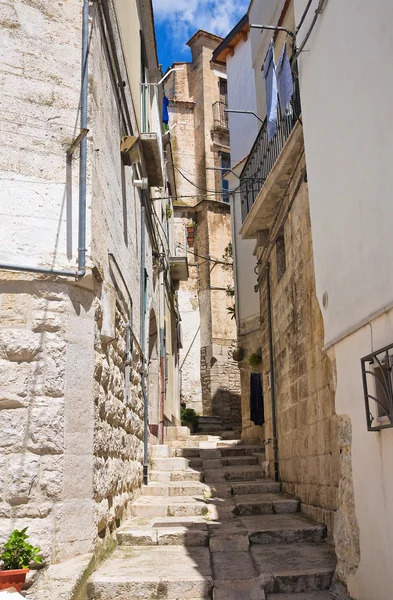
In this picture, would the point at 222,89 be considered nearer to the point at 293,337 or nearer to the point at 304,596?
the point at 293,337

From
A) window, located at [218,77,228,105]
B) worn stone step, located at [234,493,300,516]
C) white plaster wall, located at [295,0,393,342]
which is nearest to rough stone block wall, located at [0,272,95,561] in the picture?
white plaster wall, located at [295,0,393,342]

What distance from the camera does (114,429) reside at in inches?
231

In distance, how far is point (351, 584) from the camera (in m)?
4.43

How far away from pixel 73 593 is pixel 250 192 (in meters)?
7.80

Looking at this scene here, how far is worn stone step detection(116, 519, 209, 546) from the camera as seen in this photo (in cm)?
596

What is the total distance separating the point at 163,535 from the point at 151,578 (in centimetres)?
134

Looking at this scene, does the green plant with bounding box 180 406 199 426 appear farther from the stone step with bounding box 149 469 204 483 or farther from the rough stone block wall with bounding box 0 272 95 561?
the rough stone block wall with bounding box 0 272 95 561

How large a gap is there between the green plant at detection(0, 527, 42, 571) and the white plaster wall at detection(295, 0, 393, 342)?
2712mm

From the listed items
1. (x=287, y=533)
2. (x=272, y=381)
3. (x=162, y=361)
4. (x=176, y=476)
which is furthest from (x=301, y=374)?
(x=162, y=361)

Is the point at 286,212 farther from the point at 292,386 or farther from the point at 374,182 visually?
the point at 374,182

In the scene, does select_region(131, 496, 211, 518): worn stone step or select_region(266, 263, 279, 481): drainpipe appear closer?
select_region(131, 496, 211, 518): worn stone step

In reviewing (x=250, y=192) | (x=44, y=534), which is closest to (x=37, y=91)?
(x=44, y=534)

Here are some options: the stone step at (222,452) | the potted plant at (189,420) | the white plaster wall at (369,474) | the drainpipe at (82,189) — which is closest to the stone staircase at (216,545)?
the white plaster wall at (369,474)

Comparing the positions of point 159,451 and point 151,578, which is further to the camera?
point 159,451
